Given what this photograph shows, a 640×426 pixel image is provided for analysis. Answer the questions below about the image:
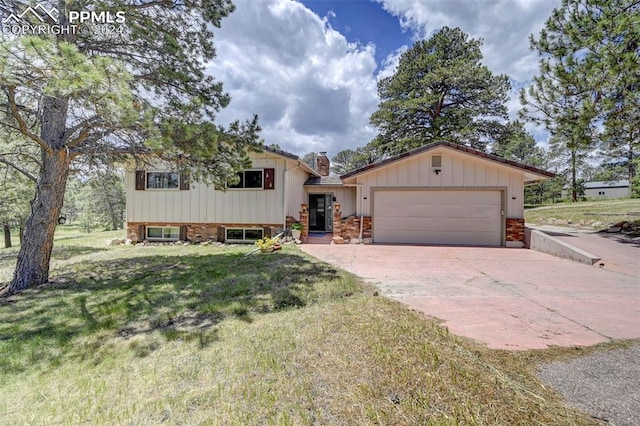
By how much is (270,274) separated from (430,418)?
4.44m

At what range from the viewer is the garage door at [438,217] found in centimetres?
1009

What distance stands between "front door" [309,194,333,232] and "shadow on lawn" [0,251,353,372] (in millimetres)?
7554

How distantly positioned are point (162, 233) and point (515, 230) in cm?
1373

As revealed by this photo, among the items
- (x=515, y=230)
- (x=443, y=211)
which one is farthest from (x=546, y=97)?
(x=443, y=211)

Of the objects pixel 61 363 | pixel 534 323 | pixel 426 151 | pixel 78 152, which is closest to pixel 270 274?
pixel 61 363

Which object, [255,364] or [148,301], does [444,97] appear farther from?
[255,364]

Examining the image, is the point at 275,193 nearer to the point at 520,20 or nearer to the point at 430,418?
the point at 430,418

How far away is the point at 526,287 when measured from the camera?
5066 millimetres

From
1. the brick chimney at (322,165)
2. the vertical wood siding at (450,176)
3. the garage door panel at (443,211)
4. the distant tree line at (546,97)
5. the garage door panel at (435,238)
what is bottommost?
the garage door panel at (435,238)

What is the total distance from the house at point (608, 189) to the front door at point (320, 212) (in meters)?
43.2

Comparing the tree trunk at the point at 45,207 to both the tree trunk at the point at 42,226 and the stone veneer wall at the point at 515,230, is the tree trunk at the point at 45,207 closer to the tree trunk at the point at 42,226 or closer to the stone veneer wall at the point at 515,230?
the tree trunk at the point at 42,226

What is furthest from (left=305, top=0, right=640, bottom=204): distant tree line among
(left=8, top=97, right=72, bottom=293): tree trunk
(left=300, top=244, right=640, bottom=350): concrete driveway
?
(left=8, top=97, right=72, bottom=293): tree trunk

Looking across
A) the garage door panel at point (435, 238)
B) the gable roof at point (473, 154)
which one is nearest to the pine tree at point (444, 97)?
the gable roof at point (473, 154)

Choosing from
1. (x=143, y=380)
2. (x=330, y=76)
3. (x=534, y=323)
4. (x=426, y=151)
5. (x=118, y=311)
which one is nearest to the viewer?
(x=143, y=380)
